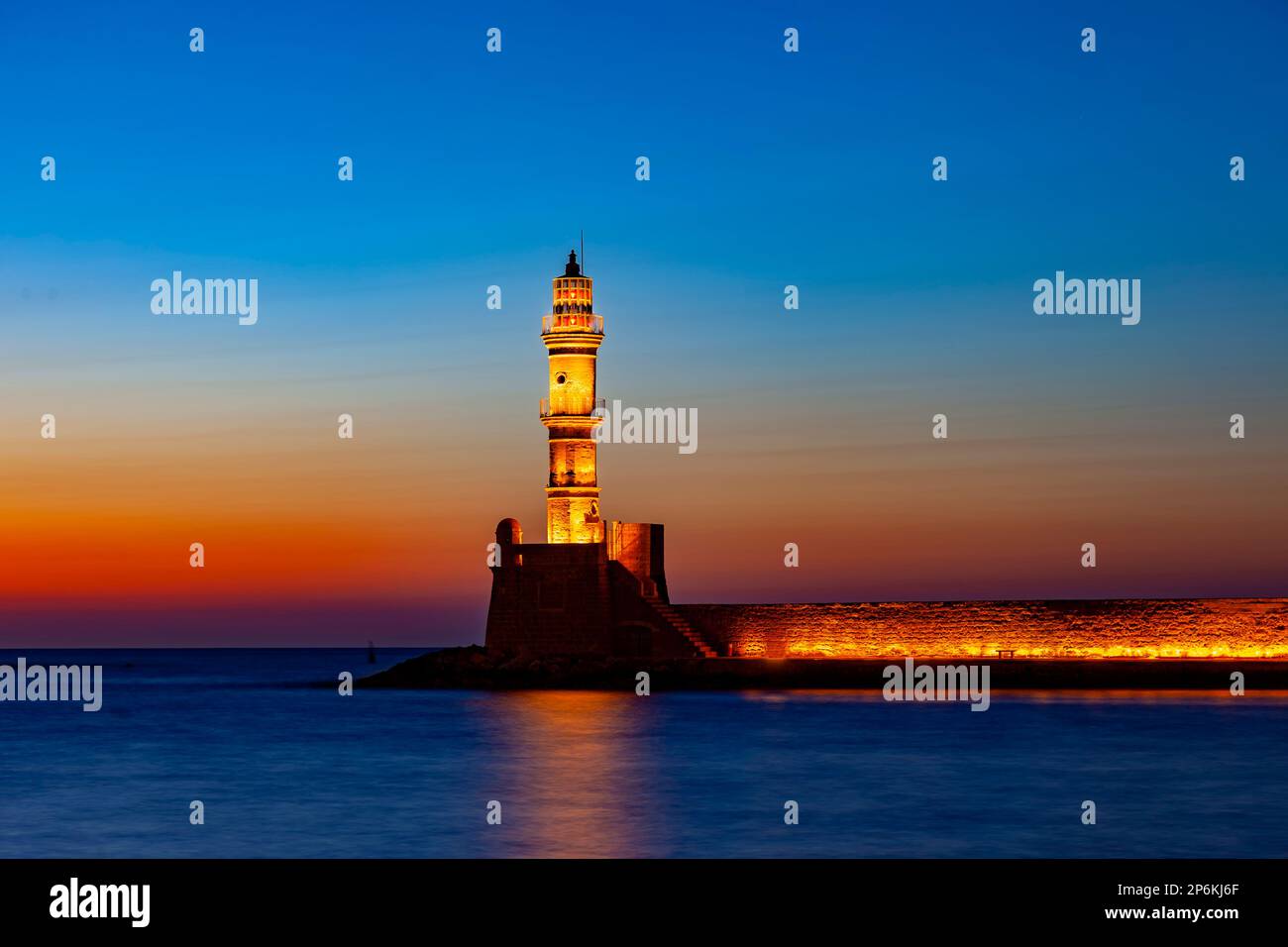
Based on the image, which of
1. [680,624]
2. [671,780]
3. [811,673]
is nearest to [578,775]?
[671,780]

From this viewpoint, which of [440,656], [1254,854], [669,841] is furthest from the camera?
[440,656]

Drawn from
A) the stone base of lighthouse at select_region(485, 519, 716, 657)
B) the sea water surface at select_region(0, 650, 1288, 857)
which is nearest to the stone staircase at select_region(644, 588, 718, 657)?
the stone base of lighthouse at select_region(485, 519, 716, 657)

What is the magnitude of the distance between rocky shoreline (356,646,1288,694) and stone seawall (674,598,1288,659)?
1.58 ft

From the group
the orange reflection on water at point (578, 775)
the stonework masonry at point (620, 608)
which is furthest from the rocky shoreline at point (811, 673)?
the orange reflection on water at point (578, 775)

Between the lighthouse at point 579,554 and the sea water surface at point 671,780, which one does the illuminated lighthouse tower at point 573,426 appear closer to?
the lighthouse at point 579,554

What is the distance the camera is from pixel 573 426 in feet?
131

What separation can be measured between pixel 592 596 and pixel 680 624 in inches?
92.9

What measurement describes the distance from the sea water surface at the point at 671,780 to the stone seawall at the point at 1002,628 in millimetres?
1357

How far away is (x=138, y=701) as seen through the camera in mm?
50750

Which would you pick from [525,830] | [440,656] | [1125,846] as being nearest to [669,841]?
[525,830]
